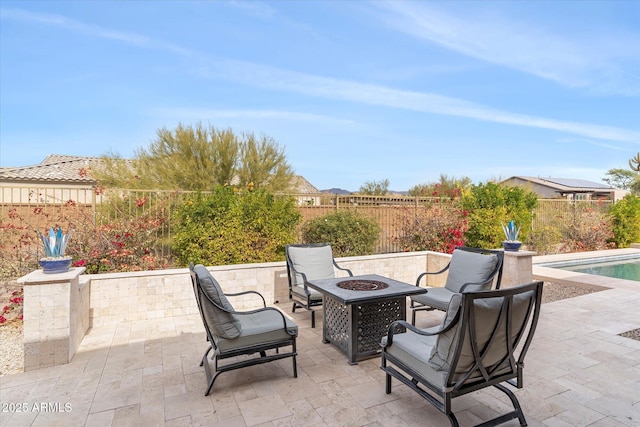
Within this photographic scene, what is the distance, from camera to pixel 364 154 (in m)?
18.2

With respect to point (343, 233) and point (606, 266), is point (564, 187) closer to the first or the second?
point (606, 266)

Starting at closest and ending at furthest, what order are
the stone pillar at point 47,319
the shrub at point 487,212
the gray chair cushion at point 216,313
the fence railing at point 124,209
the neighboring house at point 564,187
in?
1. the gray chair cushion at point 216,313
2. the stone pillar at point 47,319
3. the fence railing at point 124,209
4. the shrub at point 487,212
5. the neighboring house at point 564,187

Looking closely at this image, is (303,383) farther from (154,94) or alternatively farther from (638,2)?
(638,2)

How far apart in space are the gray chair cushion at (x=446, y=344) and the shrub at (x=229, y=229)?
4588mm

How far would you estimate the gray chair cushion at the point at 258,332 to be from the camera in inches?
120

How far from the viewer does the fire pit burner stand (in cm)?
393

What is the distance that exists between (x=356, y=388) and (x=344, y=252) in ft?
14.9

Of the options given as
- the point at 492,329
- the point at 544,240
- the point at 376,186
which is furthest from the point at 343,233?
the point at 376,186

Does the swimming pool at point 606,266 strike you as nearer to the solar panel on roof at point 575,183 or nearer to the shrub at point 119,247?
the shrub at point 119,247

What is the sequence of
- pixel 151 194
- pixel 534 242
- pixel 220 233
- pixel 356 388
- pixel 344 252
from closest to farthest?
pixel 356 388 < pixel 220 233 < pixel 151 194 < pixel 344 252 < pixel 534 242

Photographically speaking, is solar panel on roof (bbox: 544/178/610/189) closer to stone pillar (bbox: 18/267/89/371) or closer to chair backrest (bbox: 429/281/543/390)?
chair backrest (bbox: 429/281/543/390)

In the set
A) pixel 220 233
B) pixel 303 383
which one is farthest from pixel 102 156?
pixel 303 383

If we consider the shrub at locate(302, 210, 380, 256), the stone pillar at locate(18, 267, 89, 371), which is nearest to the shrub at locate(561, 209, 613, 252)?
the shrub at locate(302, 210, 380, 256)

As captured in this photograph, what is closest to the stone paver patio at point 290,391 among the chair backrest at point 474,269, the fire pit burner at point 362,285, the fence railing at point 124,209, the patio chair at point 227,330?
the patio chair at point 227,330
